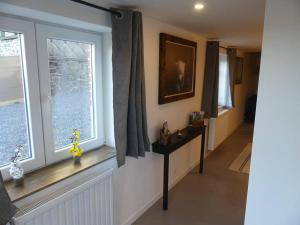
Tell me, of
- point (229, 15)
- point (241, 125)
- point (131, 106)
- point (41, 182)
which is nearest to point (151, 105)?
point (131, 106)

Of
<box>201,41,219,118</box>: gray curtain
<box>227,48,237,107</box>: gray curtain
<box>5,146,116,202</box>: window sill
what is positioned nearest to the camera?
<box>5,146,116,202</box>: window sill

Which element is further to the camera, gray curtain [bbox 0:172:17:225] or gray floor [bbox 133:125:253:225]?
gray floor [bbox 133:125:253:225]

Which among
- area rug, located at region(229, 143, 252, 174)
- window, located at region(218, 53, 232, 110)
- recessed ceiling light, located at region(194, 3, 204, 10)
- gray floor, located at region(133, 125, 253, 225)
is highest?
recessed ceiling light, located at region(194, 3, 204, 10)

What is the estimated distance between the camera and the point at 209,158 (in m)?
4.14

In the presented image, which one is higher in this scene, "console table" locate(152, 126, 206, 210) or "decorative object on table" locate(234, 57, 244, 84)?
"decorative object on table" locate(234, 57, 244, 84)

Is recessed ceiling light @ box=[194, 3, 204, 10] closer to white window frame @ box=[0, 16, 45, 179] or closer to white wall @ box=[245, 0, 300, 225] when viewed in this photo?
white wall @ box=[245, 0, 300, 225]

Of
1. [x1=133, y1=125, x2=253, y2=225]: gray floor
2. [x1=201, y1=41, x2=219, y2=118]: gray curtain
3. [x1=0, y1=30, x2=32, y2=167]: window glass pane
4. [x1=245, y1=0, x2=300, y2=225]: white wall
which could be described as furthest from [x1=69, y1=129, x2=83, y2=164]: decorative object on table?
[x1=201, y1=41, x2=219, y2=118]: gray curtain

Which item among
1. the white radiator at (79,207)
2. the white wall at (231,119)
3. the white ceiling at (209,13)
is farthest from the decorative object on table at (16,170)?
the white wall at (231,119)

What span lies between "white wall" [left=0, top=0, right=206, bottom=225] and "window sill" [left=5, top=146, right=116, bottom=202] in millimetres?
233

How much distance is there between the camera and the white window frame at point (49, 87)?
1573 millimetres

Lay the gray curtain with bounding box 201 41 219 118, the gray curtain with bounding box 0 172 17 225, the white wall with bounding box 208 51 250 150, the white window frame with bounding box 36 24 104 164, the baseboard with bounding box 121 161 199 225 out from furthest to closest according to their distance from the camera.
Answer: the white wall with bounding box 208 51 250 150 → the gray curtain with bounding box 201 41 219 118 → the baseboard with bounding box 121 161 199 225 → the white window frame with bounding box 36 24 104 164 → the gray curtain with bounding box 0 172 17 225

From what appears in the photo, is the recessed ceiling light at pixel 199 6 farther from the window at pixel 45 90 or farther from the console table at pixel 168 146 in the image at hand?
the console table at pixel 168 146

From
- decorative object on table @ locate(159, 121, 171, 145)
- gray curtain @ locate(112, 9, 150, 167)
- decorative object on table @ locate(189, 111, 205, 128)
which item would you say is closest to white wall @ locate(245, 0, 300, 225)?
gray curtain @ locate(112, 9, 150, 167)

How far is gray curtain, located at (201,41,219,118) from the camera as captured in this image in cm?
365
